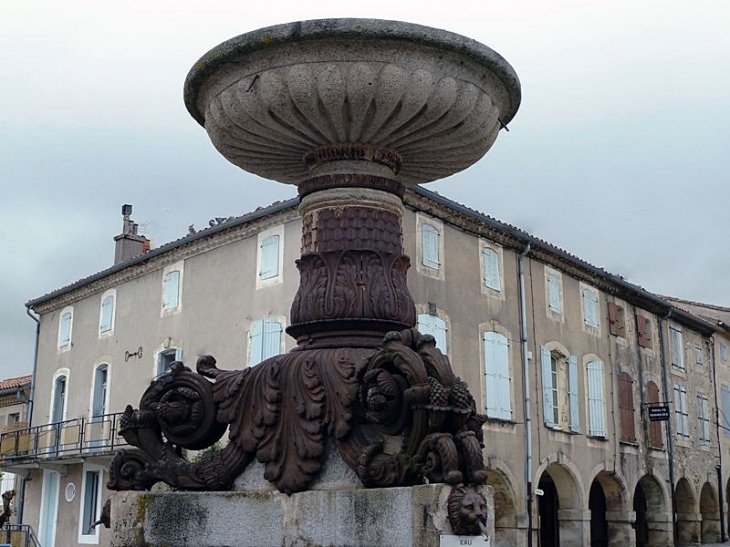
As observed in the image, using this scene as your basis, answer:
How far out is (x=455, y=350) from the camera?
19.4 meters

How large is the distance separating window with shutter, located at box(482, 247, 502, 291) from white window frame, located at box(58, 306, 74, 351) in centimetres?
1199

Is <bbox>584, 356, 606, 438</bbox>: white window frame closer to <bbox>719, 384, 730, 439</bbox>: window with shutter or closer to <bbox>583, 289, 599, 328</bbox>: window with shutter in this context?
<bbox>583, 289, 599, 328</bbox>: window with shutter

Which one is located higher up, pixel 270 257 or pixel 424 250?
pixel 424 250

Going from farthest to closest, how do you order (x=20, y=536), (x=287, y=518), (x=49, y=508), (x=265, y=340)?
(x=49, y=508), (x=20, y=536), (x=265, y=340), (x=287, y=518)

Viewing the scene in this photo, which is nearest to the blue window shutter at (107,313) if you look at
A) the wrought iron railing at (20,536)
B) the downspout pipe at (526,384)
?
the wrought iron railing at (20,536)

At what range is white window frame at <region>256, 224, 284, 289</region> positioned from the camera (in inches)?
739

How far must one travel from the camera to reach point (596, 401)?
952 inches

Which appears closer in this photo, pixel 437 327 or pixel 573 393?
pixel 437 327

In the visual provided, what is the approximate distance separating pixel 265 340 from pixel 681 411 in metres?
15.5

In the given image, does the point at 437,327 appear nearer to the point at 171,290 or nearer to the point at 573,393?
the point at 573,393

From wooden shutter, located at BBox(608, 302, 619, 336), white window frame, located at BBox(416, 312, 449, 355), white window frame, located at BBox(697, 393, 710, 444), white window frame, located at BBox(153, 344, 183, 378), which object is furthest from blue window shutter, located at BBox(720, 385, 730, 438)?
white window frame, located at BBox(153, 344, 183, 378)

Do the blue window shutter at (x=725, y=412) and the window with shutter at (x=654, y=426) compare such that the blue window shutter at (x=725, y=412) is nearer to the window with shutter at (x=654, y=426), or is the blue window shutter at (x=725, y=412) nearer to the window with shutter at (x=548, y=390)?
the window with shutter at (x=654, y=426)

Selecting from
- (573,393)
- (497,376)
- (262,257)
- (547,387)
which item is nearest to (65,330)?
(262,257)

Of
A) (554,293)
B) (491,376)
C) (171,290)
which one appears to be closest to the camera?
(491,376)
